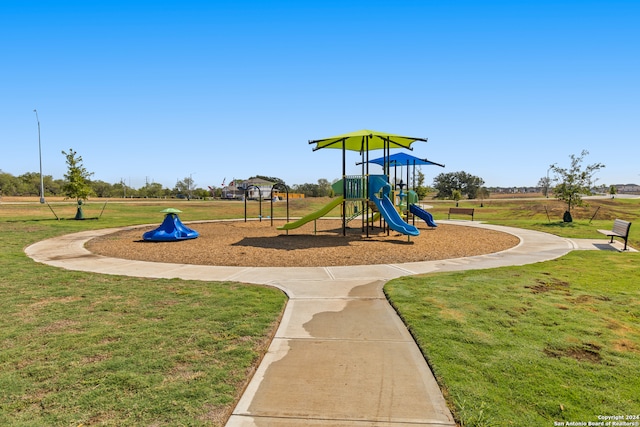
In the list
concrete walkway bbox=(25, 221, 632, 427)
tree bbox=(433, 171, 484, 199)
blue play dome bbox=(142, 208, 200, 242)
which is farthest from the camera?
tree bbox=(433, 171, 484, 199)

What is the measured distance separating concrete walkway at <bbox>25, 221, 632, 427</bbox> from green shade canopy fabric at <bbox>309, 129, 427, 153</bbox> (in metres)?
8.01

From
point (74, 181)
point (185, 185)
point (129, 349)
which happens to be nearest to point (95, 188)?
point (185, 185)

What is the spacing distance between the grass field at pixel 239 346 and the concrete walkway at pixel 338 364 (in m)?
0.21

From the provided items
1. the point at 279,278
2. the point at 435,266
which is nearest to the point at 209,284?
the point at 279,278

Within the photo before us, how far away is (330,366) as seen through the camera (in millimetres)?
3744

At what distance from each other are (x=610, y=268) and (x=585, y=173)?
17.5 meters

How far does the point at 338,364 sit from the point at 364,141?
14008 millimetres

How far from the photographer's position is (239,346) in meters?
4.18

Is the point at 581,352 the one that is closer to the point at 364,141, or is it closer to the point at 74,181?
the point at 364,141

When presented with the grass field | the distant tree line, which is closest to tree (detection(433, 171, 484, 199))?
the distant tree line

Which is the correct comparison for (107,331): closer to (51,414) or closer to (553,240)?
(51,414)

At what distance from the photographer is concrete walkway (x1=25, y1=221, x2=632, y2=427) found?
2924 mm

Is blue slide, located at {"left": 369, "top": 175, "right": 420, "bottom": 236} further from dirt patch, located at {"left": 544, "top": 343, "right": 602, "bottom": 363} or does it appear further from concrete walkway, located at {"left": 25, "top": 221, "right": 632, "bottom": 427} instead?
dirt patch, located at {"left": 544, "top": 343, "right": 602, "bottom": 363}

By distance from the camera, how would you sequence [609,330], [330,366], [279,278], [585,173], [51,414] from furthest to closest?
[585,173] → [279,278] → [609,330] → [330,366] → [51,414]
